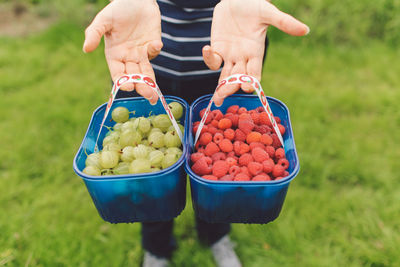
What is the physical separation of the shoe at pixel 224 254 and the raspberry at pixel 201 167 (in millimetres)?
1028

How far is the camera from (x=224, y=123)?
1170 millimetres

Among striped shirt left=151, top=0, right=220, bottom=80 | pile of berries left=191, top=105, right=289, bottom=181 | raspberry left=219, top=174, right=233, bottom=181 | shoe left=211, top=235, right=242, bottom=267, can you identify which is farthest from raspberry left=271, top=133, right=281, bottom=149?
shoe left=211, top=235, right=242, bottom=267

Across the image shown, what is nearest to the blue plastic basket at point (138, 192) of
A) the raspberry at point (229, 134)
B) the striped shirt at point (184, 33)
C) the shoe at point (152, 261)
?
the raspberry at point (229, 134)

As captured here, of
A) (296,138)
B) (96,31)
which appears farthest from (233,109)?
(296,138)

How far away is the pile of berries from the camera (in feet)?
3.34

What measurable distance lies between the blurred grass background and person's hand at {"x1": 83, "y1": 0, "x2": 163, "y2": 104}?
3.82ft

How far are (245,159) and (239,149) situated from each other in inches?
2.3

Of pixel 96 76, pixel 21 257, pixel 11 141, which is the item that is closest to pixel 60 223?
pixel 21 257

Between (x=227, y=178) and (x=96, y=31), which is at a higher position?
(x=96, y=31)

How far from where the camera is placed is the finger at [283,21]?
1047 millimetres

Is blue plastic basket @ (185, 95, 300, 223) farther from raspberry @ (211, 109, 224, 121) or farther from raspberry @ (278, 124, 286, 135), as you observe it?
raspberry @ (211, 109, 224, 121)

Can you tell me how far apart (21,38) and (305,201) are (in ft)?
11.8

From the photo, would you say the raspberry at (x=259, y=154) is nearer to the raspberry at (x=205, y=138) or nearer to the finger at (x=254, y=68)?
the raspberry at (x=205, y=138)

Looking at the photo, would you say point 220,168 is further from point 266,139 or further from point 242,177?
point 266,139
